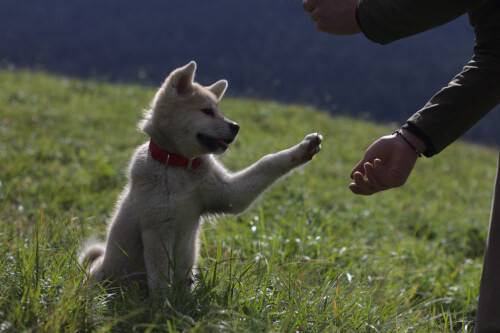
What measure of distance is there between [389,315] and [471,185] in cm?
556

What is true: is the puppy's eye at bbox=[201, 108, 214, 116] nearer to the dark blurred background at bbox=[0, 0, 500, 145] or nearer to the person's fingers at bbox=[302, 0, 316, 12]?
the person's fingers at bbox=[302, 0, 316, 12]

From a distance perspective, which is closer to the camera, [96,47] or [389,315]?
[389,315]

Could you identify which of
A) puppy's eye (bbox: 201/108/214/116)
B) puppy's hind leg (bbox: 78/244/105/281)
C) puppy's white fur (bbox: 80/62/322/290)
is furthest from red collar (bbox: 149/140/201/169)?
puppy's hind leg (bbox: 78/244/105/281)

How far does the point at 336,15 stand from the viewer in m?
2.29

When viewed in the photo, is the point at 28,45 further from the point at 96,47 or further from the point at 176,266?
the point at 176,266

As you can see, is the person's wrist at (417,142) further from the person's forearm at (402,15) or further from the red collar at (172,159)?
the red collar at (172,159)

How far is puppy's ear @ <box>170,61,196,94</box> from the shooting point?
275 centimetres

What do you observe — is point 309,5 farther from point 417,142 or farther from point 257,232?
point 257,232

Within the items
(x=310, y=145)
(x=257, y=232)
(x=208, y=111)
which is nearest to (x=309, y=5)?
(x=310, y=145)

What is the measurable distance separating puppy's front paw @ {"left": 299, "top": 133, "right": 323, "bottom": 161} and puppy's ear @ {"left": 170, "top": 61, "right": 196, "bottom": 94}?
764 millimetres

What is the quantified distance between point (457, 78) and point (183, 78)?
4.81 ft

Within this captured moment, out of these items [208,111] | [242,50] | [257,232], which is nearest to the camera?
[208,111]

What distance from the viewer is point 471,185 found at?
747 centimetres

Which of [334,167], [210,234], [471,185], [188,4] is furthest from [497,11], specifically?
[188,4]
